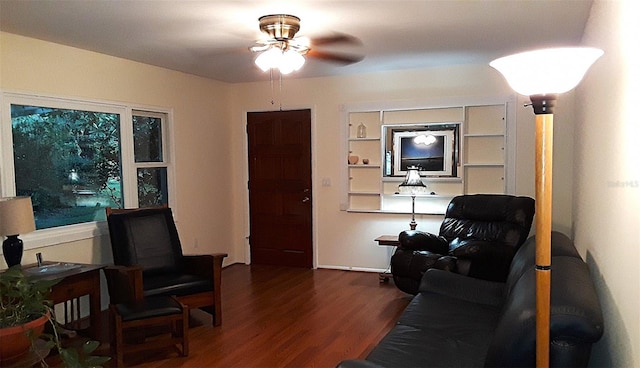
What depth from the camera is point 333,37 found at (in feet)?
12.1

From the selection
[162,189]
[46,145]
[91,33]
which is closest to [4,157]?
[46,145]

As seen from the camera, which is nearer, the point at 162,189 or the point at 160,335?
the point at 160,335

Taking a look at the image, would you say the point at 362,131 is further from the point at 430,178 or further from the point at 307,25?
the point at 307,25

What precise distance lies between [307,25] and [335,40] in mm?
496

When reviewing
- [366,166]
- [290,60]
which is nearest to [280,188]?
[366,166]

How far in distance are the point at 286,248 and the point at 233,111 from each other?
6.23ft

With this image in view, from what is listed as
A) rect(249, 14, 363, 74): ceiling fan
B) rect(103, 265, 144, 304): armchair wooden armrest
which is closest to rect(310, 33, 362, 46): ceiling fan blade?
rect(249, 14, 363, 74): ceiling fan

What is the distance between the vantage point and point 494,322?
2703 millimetres

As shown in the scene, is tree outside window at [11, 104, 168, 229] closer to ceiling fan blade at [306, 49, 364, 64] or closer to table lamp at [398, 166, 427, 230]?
ceiling fan blade at [306, 49, 364, 64]

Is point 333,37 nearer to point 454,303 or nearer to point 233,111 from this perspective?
point 454,303

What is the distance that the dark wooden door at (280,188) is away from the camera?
5.77 m

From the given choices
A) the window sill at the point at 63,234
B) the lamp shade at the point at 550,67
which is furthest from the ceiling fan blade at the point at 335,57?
the lamp shade at the point at 550,67

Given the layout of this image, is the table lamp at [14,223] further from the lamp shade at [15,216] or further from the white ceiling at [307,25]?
the white ceiling at [307,25]

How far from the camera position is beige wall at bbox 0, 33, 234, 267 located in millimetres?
3670
